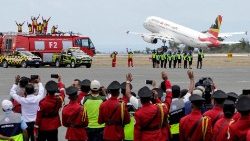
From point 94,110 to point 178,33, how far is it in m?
74.0

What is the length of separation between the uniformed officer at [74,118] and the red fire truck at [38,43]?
1646 inches

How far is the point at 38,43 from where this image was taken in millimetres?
54156

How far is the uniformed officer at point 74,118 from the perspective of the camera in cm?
1089

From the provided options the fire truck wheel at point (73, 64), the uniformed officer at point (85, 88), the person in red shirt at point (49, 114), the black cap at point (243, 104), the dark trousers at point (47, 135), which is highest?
the black cap at point (243, 104)

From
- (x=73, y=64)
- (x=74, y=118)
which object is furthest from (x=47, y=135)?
(x=73, y=64)

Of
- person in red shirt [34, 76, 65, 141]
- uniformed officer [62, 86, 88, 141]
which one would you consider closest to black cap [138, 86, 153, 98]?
uniformed officer [62, 86, 88, 141]

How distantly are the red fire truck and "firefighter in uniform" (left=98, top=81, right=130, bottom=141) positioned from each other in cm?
4222

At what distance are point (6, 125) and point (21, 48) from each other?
1736 inches

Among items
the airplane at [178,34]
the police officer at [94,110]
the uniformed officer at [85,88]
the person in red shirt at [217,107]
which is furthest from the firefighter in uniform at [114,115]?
the airplane at [178,34]

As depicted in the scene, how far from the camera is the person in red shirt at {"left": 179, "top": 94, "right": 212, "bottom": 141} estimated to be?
9.20m

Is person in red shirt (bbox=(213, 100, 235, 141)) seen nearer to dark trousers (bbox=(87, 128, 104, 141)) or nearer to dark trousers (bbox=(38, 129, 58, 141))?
dark trousers (bbox=(87, 128, 104, 141))

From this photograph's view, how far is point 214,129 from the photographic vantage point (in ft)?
28.4

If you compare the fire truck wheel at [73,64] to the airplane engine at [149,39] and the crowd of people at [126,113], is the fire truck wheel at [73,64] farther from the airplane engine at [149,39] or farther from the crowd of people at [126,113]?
the crowd of people at [126,113]

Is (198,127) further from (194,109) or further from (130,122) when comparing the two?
(130,122)
